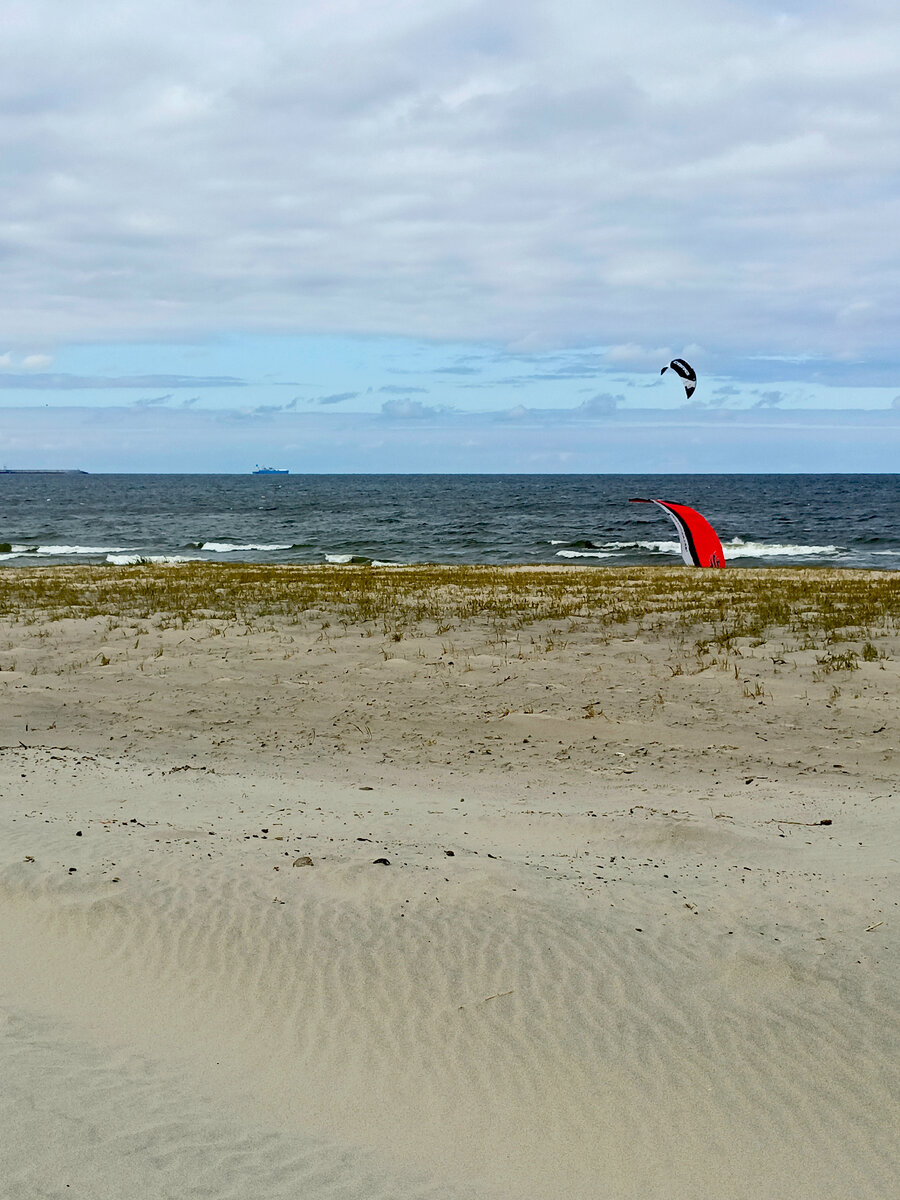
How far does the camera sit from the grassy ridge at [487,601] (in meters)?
15.3

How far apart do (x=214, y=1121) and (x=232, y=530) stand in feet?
214

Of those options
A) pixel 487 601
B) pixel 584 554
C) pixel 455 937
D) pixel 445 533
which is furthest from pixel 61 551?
pixel 455 937

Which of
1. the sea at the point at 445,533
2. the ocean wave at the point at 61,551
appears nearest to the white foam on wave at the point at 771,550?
the sea at the point at 445,533

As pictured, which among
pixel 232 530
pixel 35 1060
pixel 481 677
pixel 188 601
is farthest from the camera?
pixel 232 530

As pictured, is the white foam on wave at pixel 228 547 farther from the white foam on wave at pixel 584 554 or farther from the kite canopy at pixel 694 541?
the kite canopy at pixel 694 541

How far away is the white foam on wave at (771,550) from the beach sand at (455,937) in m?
38.0

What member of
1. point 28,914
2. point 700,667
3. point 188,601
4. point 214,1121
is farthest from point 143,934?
point 188,601

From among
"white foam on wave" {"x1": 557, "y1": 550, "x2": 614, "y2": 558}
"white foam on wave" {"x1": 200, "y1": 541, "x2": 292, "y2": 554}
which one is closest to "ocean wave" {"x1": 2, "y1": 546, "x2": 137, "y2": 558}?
"white foam on wave" {"x1": 200, "y1": 541, "x2": 292, "y2": 554}

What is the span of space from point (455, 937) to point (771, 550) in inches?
1888

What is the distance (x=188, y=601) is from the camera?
1838cm

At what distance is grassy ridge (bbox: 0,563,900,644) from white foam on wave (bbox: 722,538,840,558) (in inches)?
980

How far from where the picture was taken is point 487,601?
715 inches

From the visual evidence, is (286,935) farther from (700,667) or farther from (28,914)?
(700,667)

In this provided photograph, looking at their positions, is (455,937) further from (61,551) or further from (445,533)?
(445,533)
